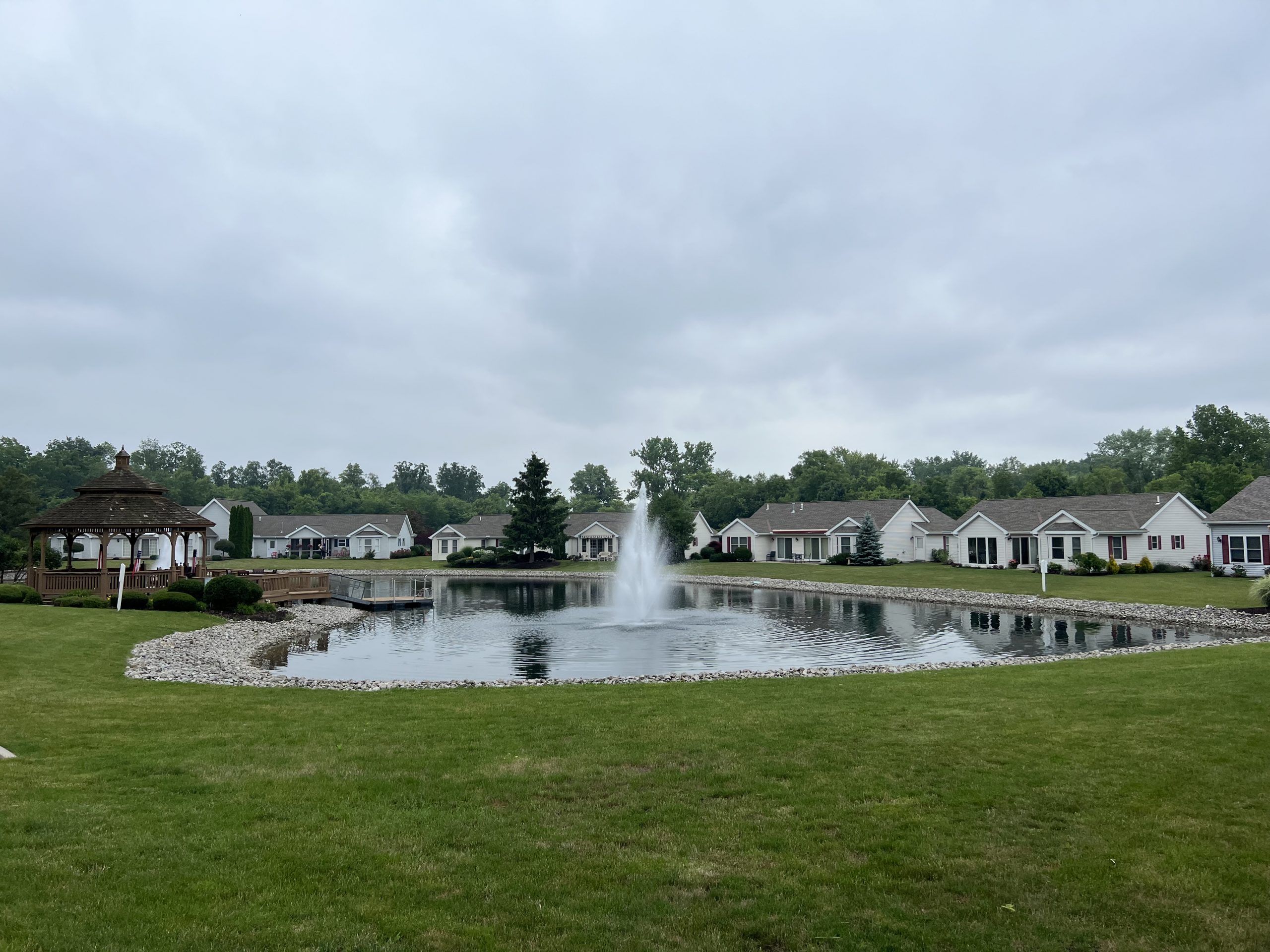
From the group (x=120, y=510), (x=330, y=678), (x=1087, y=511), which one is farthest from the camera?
(x=1087, y=511)

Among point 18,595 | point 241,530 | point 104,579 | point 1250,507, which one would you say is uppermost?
point 1250,507

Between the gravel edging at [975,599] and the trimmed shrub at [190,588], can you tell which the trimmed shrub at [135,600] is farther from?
the gravel edging at [975,599]

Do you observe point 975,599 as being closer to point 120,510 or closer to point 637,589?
point 637,589

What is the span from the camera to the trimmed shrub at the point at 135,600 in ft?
92.9

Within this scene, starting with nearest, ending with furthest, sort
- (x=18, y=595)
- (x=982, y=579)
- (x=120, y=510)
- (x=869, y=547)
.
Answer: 1. (x=18, y=595)
2. (x=120, y=510)
3. (x=982, y=579)
4. (x=869, y=547)

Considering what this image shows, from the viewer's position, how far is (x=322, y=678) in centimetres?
1892

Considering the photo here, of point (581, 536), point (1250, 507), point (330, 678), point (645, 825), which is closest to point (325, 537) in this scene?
point (581, 536)

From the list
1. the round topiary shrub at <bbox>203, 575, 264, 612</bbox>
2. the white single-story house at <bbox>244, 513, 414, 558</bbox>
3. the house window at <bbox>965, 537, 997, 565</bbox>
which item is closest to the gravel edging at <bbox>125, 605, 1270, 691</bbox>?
the round topiary shrub at <bbox>203, 575, 264, 612</bbox>

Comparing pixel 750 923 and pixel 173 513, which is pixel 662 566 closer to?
pixel 173 513

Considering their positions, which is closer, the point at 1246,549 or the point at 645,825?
the point at 645,825

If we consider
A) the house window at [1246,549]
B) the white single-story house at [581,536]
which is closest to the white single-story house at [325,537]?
the white single-story house at [581,536]

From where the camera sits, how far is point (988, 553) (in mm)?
54969

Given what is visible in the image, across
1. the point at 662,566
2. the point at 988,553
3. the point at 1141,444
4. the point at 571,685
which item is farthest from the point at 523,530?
the point at 1141,444

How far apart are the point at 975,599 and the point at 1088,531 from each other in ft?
52.7
